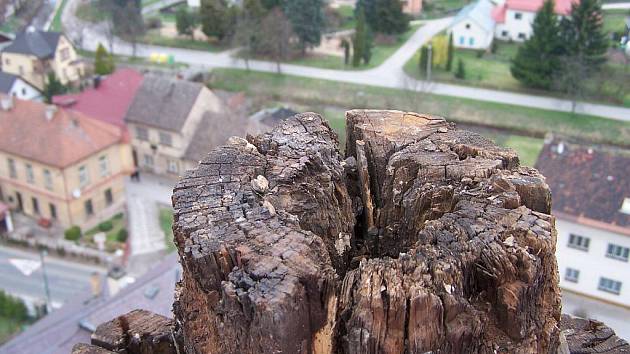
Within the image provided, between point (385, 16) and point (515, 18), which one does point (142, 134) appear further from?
point (515, 18)

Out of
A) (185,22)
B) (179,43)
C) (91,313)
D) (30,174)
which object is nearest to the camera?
(91,313)

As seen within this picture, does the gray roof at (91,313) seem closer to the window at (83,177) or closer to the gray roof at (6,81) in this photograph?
the window at (83,177)

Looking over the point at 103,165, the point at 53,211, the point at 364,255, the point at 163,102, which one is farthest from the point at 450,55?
the point at 364,255

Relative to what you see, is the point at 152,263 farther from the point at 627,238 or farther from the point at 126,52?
the point at 126,52

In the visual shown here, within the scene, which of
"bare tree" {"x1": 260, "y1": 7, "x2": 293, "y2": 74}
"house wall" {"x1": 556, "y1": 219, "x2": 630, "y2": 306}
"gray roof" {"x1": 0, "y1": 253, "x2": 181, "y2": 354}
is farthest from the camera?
"bare tree" {"x1": 260, "y1": 7, "x2": 293, "y2": 74}

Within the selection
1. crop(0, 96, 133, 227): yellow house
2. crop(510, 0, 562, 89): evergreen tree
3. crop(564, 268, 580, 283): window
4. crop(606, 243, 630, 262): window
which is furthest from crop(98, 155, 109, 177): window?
crop(510, 0, 562, 89): evergreen tree

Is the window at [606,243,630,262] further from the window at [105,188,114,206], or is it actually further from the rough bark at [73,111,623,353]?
the window at [105,188,114,206]
